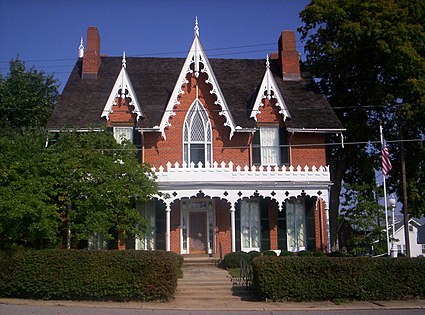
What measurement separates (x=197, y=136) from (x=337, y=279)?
45.3 ft

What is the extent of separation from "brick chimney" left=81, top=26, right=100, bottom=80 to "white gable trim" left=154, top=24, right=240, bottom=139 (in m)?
6.59

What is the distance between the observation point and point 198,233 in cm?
2731

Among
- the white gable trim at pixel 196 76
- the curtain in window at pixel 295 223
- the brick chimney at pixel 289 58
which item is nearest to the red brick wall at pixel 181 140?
the white gable trim at pixel 196 76

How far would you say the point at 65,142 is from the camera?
2281cm

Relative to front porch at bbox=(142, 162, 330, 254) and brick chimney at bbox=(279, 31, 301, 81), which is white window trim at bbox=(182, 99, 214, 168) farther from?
brick chimney at bbox=(279, 31, 301, 81)

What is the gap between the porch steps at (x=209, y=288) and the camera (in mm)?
17141

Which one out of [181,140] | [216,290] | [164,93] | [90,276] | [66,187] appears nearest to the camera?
[90,276]

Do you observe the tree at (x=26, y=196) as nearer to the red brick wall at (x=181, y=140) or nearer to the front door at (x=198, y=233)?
the red brick wall at (x=181, y=140)

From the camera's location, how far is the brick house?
26.2m

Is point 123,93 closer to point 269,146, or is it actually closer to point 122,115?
point 122,115

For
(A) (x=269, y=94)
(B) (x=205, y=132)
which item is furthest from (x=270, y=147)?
(B) (x=205, y=132)

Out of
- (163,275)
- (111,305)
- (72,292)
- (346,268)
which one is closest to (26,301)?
(72,292)

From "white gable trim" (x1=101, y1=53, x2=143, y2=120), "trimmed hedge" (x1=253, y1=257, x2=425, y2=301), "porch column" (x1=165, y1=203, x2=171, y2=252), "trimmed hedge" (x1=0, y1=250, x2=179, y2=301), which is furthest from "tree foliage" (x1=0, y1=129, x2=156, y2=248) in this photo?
"trimmed hedge" (x1=253, y1=257, x2=425, y2=301)

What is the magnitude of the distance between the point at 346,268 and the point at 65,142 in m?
13.5
